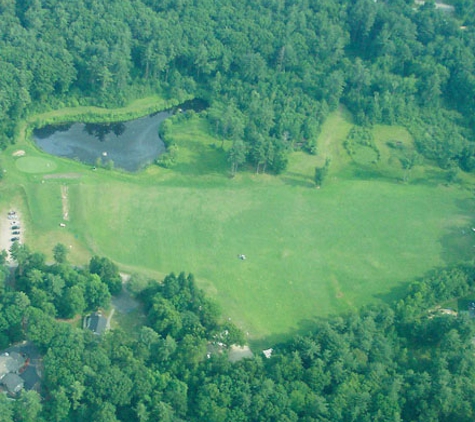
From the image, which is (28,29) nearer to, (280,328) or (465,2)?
(280,328)

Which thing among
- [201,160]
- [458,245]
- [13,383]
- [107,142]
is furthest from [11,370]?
[458,245]

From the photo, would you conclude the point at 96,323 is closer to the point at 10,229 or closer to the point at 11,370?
the point at 11,370

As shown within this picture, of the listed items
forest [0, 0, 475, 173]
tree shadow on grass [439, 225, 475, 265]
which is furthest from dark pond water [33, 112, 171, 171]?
tree shadow on grass [439, 225, 475, 265]

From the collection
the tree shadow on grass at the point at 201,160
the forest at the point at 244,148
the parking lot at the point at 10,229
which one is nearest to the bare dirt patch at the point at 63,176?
the parking lot at the point at 10,229

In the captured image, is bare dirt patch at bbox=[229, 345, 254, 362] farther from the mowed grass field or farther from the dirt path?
the dirt path

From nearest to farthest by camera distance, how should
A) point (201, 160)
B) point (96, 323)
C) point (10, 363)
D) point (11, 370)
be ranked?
point (11, 370) → point (10, 363) → point (96, 323) → point (201, 160)

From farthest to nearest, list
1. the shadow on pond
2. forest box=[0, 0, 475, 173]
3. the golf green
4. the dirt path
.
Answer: forest box=[0, 0, 475, 173] < the shadow on pond < the golf green < the dirt path
